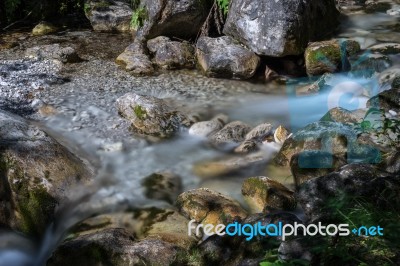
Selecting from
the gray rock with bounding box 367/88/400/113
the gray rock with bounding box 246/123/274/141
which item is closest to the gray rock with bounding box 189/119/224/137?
the gray rock with bounding box 246/123/274/141

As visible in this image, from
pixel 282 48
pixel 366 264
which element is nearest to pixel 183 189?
pixel 366 264

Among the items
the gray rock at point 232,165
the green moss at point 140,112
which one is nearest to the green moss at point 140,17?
the green moss at point 140,112

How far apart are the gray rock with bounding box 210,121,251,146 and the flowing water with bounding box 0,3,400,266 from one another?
21 centimetres

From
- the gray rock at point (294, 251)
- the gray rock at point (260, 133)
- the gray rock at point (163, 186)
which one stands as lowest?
the gray rock at point (163, 186)

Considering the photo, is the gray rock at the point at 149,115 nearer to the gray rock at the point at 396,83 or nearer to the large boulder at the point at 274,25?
the large boulder at the point at 274,25

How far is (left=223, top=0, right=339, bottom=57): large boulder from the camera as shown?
24.2ft

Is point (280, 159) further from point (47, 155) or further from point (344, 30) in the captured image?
point (344, 30)

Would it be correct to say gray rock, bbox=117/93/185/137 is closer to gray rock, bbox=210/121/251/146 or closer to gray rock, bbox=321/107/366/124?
gray rock, bbox=210/121/251/146

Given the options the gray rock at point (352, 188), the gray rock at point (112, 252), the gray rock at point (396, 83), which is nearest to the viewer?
the gray rock at point (352, 188)

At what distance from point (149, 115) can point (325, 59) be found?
124 inches

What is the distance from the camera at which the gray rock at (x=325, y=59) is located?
289 inches

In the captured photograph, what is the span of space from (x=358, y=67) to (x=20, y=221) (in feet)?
18.6

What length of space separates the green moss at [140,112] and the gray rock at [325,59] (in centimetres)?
296

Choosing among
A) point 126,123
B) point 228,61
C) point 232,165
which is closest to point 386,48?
point 228,61
